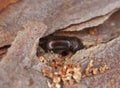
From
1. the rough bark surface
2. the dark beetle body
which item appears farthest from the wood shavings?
the dark beetle body

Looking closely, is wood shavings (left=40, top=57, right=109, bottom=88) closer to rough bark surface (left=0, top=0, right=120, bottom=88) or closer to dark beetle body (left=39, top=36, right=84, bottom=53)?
rough bark surface (left=0, top=0, right=120, bottom=88)

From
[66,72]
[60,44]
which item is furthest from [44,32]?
[66,72]

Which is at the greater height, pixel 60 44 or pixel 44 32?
pixel 44 32

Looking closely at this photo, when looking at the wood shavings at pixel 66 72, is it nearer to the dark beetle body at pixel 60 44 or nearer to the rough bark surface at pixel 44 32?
the rough bark surface at pixel 44 32

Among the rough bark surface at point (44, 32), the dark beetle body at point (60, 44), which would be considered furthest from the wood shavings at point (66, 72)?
the dark beetle body at point (60, 44)

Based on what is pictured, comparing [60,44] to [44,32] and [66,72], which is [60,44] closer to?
[44,32]

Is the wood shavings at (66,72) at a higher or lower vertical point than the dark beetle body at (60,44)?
lower

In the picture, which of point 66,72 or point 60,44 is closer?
point 66,72

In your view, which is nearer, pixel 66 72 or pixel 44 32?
pixel 66 72

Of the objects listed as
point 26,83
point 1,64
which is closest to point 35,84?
point 26,83

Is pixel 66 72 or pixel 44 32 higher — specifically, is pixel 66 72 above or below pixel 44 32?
below
